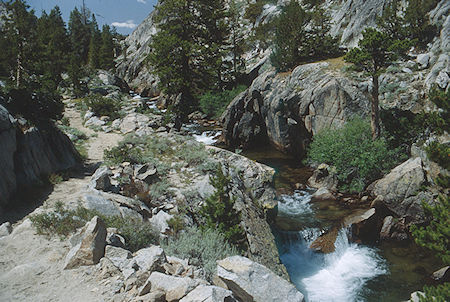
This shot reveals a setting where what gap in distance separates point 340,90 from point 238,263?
18874mm

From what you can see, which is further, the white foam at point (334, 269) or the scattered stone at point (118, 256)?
the white foam at point (334, 269)

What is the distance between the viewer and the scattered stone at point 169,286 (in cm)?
451

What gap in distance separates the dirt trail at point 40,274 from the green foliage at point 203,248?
1.96 metres

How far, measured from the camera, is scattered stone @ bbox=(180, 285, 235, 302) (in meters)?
4.25

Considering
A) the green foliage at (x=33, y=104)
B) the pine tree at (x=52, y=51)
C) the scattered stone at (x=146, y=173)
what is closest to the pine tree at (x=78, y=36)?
the pine tree at (x=52, y=51)

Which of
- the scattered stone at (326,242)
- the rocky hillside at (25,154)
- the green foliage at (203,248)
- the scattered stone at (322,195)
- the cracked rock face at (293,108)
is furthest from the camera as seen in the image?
the cracked rock face at (293,108)

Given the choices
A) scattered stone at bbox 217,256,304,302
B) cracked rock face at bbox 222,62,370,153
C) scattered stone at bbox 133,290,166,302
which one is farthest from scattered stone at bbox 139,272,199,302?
cracked rock face at bbox 222,62,370,153

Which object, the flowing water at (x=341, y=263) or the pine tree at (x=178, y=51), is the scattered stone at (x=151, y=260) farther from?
the pine tree at (x=178, y=51)

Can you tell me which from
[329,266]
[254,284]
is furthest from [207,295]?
[329,266]

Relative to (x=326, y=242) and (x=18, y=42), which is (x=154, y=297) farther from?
(x=18, y=42)

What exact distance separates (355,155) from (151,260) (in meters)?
15.8

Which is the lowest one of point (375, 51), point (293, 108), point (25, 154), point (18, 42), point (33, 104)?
point (293, 108)

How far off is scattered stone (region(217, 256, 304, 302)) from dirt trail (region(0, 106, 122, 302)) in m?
2.25

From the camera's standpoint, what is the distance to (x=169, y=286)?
4.64 metres
